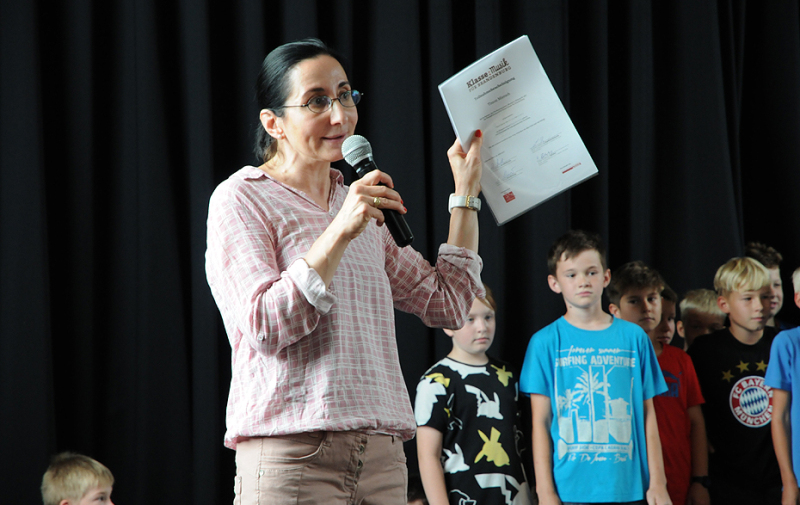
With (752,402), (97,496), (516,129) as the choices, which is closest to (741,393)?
→ (752,402)

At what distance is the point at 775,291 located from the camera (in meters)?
2.87

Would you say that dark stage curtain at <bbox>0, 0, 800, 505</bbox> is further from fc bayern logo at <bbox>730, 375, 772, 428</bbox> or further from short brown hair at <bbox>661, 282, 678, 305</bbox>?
fc bayern logo at <bbox>730, 375, 772, 428</bbox>

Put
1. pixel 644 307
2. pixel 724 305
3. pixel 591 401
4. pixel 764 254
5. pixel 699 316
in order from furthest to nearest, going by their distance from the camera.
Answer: pixel 764 254 → pixel 699 316 → pixel 724 305 → pixel 644 307 → pixel 591 401

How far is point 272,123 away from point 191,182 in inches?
47.2

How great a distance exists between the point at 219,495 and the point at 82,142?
3.83 feet

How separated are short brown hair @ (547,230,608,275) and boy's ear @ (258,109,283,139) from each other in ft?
4.93

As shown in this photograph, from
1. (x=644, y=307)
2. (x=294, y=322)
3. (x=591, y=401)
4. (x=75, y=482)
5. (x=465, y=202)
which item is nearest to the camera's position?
(x=294, y=322)

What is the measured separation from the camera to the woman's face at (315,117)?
1152mm

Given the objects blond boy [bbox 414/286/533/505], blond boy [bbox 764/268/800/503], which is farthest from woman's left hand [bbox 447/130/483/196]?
blond boy [bbox 764/268/800/503]

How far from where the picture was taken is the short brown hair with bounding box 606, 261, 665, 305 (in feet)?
8.88

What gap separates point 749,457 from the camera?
258cm

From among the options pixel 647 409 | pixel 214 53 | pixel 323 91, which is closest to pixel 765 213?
pixel 647 409

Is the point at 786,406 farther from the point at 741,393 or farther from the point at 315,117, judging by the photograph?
the point at 315,117

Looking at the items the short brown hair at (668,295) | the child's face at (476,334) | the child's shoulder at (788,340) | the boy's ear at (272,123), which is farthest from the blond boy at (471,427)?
the boy's ear at (272,123)
